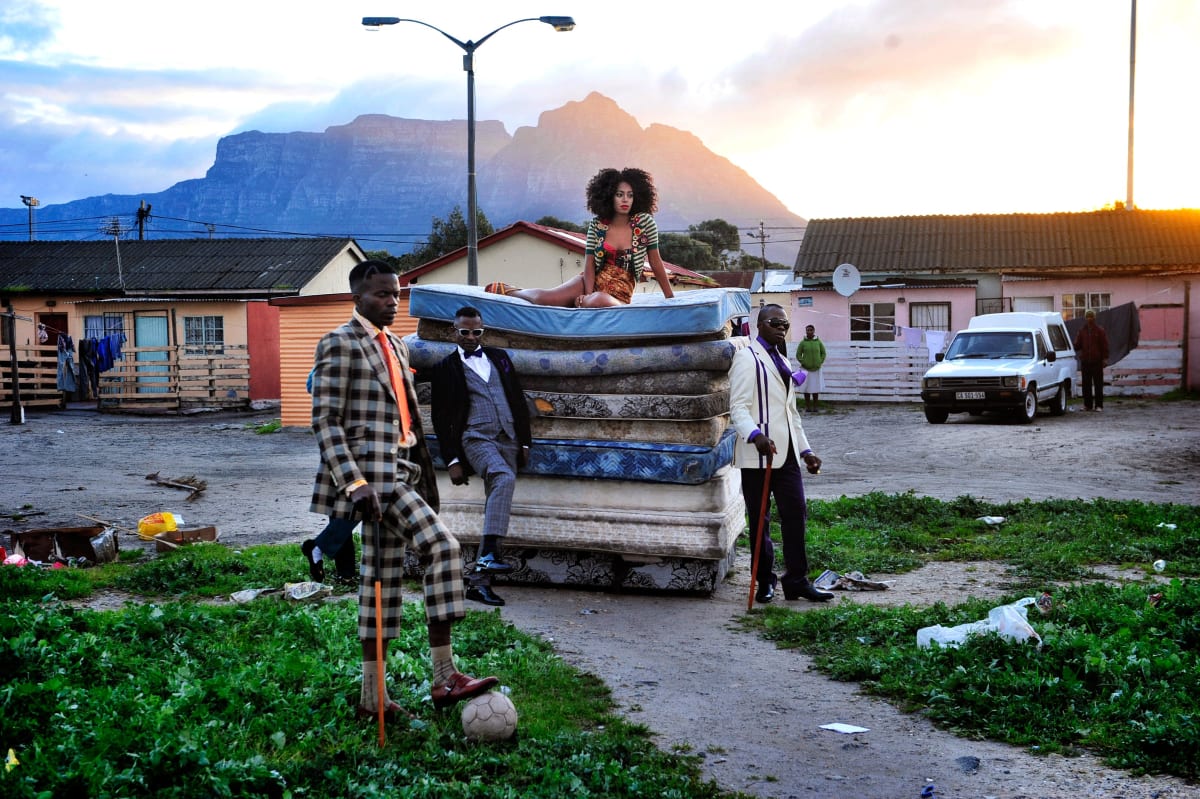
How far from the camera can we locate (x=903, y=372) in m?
29.5

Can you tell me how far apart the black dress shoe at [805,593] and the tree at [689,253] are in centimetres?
7389

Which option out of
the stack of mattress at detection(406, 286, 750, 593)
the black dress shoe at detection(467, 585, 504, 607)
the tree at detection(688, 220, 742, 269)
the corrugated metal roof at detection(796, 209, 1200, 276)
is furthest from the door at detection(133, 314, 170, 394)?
the tree at detection(688, 220, 742, 269)

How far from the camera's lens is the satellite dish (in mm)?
30219

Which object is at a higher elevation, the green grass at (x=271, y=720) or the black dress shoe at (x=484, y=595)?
the green grass at (x=271, y=720)

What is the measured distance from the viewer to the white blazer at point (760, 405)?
7930mm

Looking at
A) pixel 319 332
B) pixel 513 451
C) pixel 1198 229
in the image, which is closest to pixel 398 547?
pixel 513 451

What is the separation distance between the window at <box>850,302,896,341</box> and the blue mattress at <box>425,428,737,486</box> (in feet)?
82.1

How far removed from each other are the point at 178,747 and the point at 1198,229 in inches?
A: 1488

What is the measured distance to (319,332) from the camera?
25.3m

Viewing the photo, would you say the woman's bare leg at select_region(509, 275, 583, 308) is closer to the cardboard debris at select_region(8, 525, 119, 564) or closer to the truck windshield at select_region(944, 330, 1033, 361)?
the cardboard debris at select_region(8, 525, 119, 564)

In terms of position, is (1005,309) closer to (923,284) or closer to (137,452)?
(923,284)

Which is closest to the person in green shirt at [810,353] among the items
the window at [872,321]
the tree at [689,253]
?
the window at [872,321]

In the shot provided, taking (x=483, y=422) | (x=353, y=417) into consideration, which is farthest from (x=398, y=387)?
(x=483, y=422)

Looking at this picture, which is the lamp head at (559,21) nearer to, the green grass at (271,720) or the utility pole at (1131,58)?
the green grass at (271,720)
